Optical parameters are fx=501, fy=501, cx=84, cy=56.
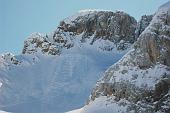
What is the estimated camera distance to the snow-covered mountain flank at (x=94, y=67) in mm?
28312

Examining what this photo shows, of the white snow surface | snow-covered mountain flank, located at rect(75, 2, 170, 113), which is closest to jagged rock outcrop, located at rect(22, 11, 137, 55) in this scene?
the white snow surface

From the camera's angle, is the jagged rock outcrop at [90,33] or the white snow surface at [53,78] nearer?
the white snow surface at [53,78]

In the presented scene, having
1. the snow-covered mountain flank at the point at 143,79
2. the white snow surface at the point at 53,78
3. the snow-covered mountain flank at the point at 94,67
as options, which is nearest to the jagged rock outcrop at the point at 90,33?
the snow-covered mountain flank at the point at 94,67

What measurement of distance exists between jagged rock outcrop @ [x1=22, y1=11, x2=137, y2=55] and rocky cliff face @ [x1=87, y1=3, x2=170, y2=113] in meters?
23.8

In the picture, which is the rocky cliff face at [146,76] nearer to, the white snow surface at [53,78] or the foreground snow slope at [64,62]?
the white snow surface at [53,78]

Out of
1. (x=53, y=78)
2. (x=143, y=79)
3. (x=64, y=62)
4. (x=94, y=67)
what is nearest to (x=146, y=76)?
(x=143, y=79)

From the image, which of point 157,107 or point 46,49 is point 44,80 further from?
point 157,107

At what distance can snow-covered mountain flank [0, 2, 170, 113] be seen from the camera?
92.9 feet

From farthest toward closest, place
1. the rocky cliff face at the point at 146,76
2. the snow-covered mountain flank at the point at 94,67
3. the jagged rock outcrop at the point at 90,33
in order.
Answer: the jagged rock outcrop at the point at 90,33
the snow-covered mountain flank at the point at 94,67
the rocky cliff face at the point at 146,76

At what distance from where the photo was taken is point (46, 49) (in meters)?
54.2

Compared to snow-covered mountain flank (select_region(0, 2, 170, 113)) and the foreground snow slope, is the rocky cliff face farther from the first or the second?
the foreground snow slope

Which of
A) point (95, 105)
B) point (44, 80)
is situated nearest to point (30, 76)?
point (44, 80)

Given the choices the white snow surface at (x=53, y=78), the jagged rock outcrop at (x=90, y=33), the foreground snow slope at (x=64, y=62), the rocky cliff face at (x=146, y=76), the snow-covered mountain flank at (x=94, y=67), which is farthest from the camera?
the jagged rock outcrop at (x=90, y=33)

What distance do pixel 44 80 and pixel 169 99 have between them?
934 inches
